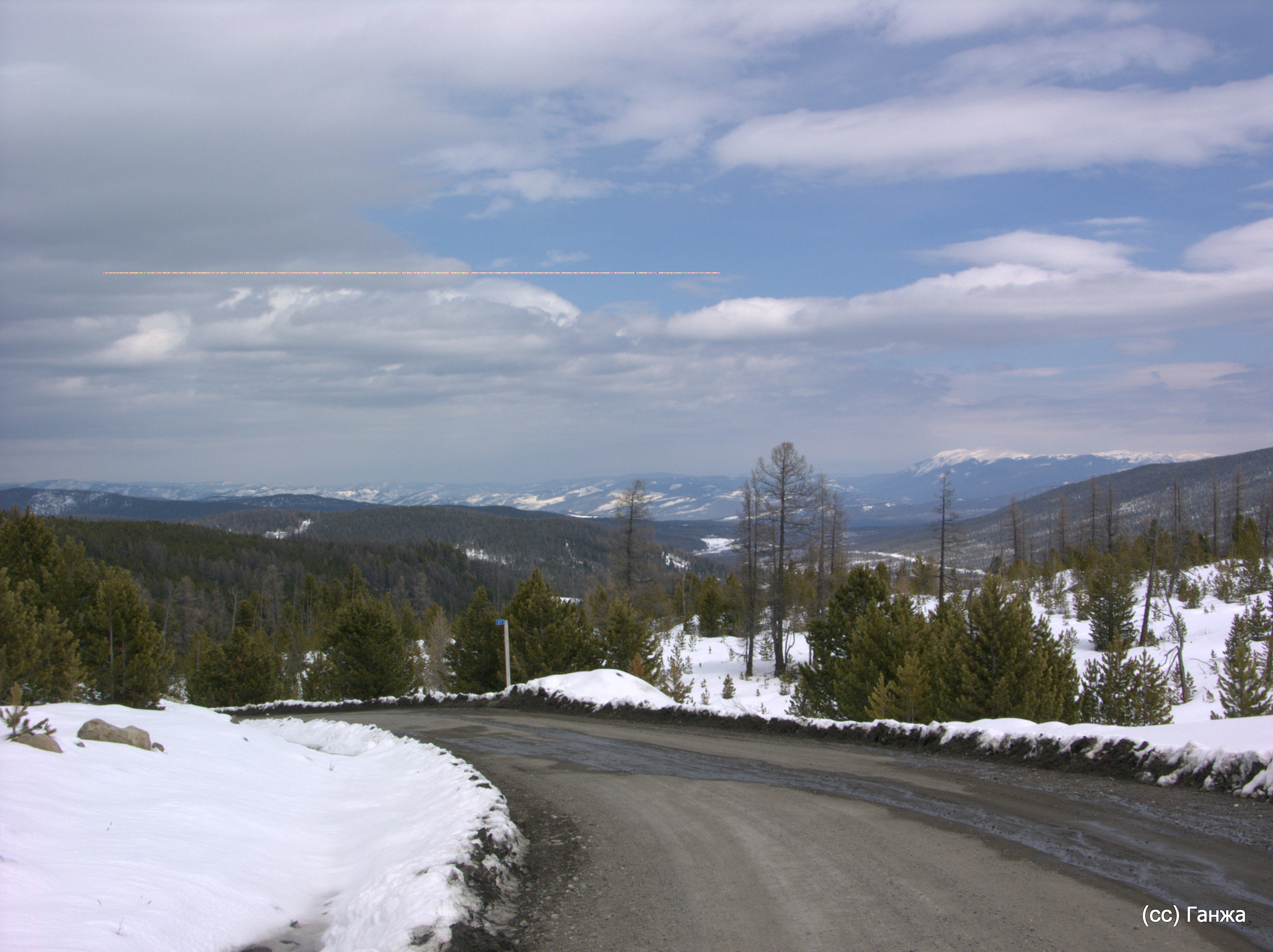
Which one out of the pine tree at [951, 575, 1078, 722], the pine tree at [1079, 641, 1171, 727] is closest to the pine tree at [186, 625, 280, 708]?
the pine tree at [951, 575, 1078, 722]

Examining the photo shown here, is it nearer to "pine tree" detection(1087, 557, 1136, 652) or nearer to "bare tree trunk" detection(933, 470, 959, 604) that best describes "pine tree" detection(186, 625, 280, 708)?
"bare tree trunk" detection(933, 470, 959, 604)

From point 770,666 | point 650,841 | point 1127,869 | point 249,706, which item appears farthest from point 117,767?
point 770,666

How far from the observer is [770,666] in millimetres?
49594

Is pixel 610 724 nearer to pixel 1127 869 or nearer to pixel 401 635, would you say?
pixel 1127 869

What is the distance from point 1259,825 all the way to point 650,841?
18.3 ft

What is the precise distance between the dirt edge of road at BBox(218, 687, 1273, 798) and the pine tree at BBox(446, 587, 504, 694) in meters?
11.0

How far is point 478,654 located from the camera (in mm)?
33125

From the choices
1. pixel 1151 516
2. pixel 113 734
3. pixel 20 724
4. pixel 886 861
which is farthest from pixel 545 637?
pixel 1151 516

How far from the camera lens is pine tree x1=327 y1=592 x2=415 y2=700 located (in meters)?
36.9

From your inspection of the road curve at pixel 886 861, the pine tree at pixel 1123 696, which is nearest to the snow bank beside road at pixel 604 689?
the road curve at pixel 886 861

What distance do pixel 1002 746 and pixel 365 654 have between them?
33205 millimetres

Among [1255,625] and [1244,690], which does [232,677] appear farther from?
[1255,625]

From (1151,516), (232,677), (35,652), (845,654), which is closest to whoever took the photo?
(35,652)

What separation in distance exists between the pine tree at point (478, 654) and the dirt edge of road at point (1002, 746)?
11.0 m
